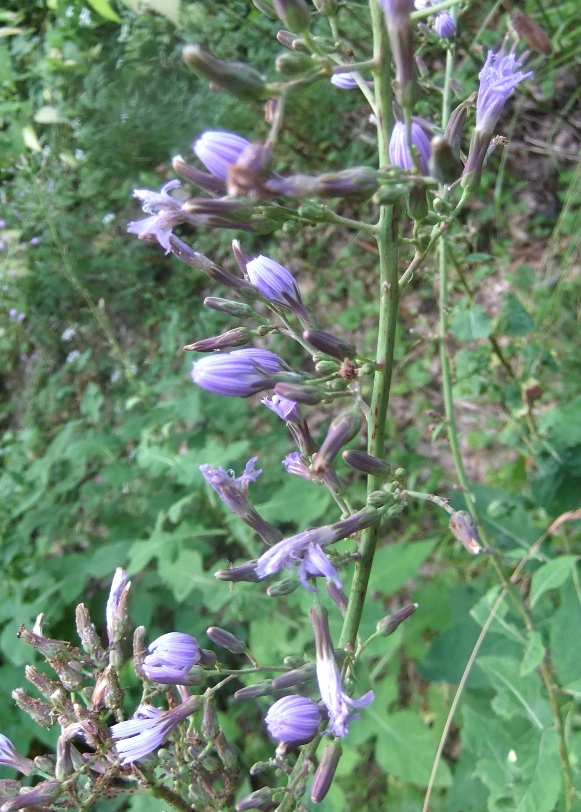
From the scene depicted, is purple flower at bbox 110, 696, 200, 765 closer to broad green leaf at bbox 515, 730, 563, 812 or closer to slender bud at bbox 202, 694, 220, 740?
slender bud at bbox 202, 694, 220, 740

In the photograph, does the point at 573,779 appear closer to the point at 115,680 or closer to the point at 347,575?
the point at 347,575

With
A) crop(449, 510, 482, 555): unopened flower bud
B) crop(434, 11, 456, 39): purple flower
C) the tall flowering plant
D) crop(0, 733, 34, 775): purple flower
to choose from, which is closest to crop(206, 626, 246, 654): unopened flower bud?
the tall flowering plant

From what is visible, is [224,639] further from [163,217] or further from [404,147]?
[404,147]

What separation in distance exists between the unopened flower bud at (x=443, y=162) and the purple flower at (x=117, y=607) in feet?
3.49

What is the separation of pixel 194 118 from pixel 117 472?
10.1 ft

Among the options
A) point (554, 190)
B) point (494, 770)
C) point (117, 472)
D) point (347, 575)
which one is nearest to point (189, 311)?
point (117, 472)

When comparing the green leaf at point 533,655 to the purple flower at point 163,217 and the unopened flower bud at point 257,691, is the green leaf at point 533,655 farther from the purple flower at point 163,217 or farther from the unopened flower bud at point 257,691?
the purple flower at point 163,217

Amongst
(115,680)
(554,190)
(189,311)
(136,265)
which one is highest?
(115,680)

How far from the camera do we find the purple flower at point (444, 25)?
209 centimetres

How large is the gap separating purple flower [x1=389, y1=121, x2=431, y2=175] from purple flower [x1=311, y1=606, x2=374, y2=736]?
2.92 feet

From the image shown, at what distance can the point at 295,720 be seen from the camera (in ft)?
4.04

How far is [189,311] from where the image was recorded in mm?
5898

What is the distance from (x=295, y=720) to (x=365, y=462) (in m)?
0.51

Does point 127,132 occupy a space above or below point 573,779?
above
